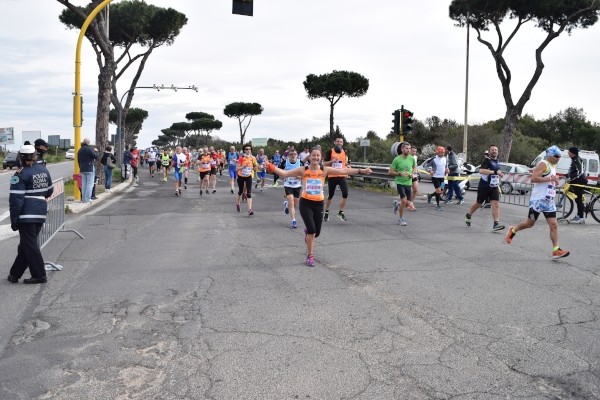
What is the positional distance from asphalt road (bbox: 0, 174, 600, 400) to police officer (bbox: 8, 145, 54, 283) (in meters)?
0.23

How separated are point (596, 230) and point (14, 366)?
36.9ft

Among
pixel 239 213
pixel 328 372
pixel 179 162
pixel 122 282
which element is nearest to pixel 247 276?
pixel 122 282

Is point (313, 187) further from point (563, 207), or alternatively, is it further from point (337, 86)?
point (337, 86)

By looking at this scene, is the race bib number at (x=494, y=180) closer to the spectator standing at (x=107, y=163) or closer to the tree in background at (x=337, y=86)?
the spectator standing at (x=107, y=163)

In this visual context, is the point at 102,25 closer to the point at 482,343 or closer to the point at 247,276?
the point at 247,276

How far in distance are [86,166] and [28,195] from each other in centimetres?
945

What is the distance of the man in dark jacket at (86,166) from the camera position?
15.7 meters

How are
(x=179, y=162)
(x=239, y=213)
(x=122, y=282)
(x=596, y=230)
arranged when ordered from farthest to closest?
1. (x=179, y=162)
2. (x=239, y=213)
3. (x=596, y=230)
4. (x=122, y=282)

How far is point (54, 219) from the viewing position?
9.27 m

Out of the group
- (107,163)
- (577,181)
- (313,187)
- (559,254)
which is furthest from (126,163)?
(559,254)

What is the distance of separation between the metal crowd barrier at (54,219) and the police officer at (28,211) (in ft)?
2.19

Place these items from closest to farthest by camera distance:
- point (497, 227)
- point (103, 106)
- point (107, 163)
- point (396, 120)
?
point (497, 227)
point (396, 120)
point (107, 163)
point (103, 106)

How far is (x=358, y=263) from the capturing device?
816 centimetres

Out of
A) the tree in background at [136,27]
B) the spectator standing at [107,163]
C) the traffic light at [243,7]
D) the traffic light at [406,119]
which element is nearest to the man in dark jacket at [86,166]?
the spectator standing at [107,163]
